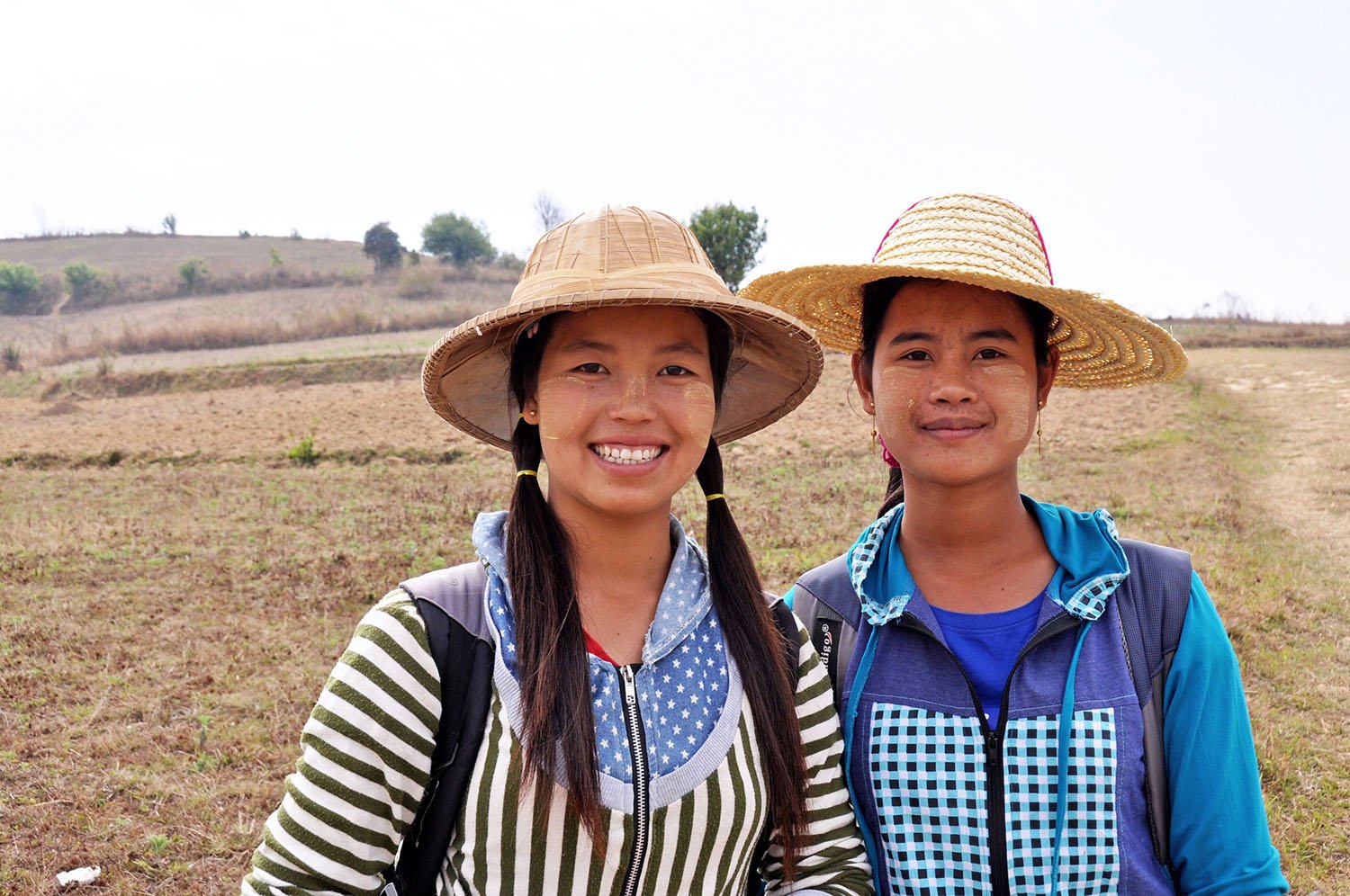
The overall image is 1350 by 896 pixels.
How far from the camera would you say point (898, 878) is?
181 centimetres

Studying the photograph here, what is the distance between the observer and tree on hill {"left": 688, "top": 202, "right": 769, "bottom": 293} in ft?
117

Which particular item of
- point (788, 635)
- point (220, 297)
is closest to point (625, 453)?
point (788, 635)

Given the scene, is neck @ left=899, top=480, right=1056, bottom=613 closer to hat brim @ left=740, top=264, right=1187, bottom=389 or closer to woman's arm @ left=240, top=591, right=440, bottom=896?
hat brim @ left=740, top=264, right=1187, bottom=389

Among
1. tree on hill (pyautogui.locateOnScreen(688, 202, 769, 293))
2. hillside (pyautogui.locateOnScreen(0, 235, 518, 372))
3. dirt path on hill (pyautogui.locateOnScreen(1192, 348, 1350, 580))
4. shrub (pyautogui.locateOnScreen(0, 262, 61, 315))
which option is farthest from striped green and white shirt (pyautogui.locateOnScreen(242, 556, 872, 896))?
shrub (pyautogui.locateOnScreen(0, 262, 61, 315))

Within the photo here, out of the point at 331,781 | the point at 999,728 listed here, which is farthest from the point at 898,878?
the point at 331,781

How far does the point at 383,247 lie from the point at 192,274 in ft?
30.8

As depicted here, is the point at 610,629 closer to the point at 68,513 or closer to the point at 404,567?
the point at 404,567

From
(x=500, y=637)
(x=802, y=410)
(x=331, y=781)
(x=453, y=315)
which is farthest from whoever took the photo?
(x=453, y=315)

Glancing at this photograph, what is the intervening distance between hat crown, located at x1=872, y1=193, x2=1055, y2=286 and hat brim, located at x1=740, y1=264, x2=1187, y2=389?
28 millimetres

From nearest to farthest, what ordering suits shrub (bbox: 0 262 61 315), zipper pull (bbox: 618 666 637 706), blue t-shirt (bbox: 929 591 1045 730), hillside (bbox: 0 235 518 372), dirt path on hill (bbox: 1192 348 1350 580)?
zipper pull (bbox: 618 666 637 706)
blue t-shirt (bbox: 929 591 1045 730)
dirt path on hill (bbox: 1192 348 1350 580)
hillside (bbox: 0 235 518 372)
shrub (bbox: 0 262 61 315)

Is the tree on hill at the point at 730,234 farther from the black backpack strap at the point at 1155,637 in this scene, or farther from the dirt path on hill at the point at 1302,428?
the black backpack strap at the point at 1155,637

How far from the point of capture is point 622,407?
5.56 feet

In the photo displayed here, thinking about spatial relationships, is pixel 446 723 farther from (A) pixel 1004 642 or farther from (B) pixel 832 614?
(A) pixel 1004 642

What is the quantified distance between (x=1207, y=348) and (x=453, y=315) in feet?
85.9
